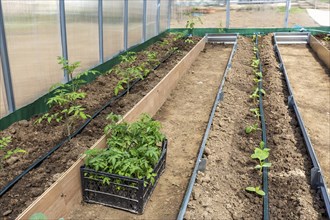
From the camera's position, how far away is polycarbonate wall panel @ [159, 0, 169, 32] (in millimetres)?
11774

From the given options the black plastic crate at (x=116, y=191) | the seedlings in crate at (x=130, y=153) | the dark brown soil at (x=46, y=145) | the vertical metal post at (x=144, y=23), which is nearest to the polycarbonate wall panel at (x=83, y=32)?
the dark brown soil at (x=46, y=145)

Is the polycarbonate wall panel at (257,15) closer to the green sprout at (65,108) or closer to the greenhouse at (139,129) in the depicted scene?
the greenhouse at (139,129)

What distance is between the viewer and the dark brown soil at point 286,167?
11.1 feet

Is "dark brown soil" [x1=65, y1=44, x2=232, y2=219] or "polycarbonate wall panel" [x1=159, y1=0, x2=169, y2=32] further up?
"polycarbonate wall panel" [x1=159, y1=0, x2=169, y2=32]

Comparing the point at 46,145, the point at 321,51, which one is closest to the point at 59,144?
the point at 46,145

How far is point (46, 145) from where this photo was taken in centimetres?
400

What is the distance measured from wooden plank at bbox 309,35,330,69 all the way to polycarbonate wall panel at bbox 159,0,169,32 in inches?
204

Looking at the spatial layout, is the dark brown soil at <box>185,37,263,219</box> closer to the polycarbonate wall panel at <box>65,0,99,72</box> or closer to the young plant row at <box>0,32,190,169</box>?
the young plant row at <box>0,32,190,169</box>

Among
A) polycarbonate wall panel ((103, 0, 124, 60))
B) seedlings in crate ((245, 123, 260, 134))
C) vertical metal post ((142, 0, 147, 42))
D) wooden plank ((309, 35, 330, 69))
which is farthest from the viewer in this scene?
vertical metal post ((142, 0, 147, 42))

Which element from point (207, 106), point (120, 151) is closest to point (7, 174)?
point (120, 151)

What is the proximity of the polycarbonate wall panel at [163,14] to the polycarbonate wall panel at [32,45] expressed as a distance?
6.90 metres

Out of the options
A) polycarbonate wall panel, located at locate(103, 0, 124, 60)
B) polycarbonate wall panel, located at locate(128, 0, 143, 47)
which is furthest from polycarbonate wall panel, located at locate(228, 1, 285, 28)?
polycarbonate wall panel, located at locate(103, 0, 124, 60)

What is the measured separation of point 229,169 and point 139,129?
122 centimetres

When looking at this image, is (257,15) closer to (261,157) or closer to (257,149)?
(257,149)
